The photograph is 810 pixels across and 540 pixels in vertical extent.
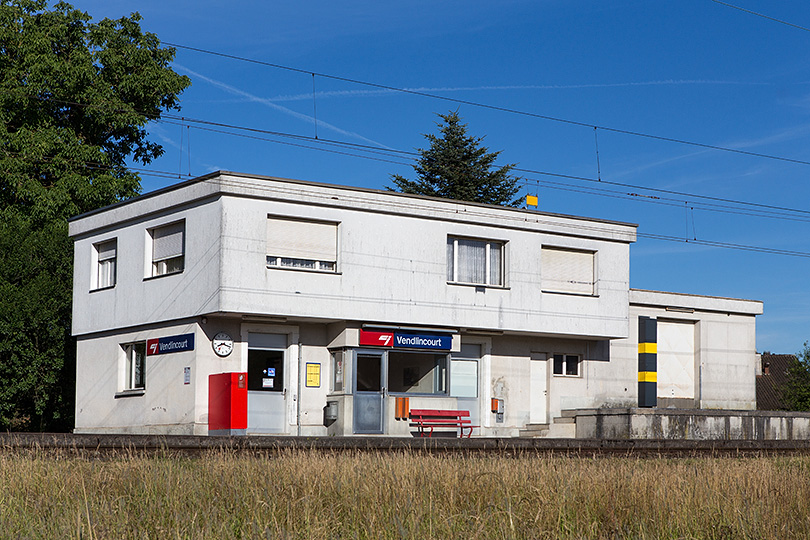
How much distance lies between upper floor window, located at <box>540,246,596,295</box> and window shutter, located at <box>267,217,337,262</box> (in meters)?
7.21

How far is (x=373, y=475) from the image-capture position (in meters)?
10.0

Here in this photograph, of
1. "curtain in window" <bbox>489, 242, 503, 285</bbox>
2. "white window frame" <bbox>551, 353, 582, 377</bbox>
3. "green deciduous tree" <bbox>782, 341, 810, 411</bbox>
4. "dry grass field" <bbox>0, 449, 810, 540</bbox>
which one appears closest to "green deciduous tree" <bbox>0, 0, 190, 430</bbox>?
"curtain in window" <bbox>489, 242, 503, 285</bbox>

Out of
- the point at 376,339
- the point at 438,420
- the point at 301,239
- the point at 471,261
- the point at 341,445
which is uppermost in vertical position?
the point at 301,239

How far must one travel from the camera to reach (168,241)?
2759 centimetres

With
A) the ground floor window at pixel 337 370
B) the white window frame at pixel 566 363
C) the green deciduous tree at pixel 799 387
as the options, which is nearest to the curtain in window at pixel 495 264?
the white window frame at pixel 566 363

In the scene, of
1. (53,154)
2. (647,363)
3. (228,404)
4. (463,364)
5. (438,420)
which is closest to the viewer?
(228,404)

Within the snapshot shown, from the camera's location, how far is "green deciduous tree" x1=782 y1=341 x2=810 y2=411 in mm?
53312

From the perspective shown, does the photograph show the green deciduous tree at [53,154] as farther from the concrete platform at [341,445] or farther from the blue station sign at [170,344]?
the concrete platform at [341,445]

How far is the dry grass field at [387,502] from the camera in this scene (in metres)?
7.57

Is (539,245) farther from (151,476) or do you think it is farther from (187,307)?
(151,476)

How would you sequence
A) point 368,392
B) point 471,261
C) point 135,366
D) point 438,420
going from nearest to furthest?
1. point 368,392
2. point 135,366
3. point 438,420
4. point 471,261

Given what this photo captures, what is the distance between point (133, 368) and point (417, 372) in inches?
312

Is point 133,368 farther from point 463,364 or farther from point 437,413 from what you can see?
point 463,364

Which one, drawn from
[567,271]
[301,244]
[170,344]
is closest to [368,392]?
[301,244]
